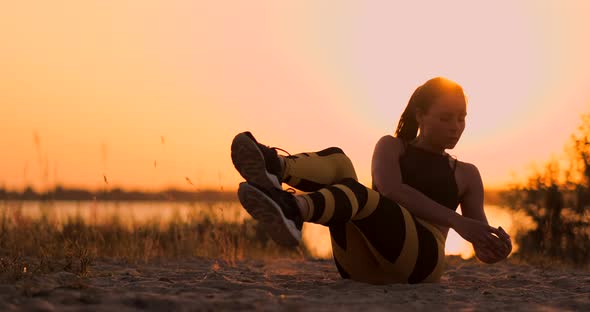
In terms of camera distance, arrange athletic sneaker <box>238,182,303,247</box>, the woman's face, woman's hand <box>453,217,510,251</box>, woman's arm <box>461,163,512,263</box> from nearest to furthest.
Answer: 1. athletic sneaker <box>238,182,303,247</box>
2. woman's hand <box>453,217,510,251</box>
3. the woman's face
4. woman's arm <box>461,163,512,263</box>

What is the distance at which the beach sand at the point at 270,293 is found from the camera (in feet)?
11.4

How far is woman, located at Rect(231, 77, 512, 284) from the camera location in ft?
11.8

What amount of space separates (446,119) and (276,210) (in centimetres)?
153

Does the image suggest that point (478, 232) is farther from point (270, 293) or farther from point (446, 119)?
point (270, 293)

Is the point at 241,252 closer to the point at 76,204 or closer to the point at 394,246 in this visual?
the point at 76,204

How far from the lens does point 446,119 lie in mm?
4461

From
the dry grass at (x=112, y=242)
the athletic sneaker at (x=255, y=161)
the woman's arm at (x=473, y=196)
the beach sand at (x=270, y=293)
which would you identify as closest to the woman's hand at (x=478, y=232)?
the beach sand at (x=270, y=293)

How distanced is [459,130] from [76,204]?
5.86 m

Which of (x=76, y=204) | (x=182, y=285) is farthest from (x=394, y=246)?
(x=76, y=204)

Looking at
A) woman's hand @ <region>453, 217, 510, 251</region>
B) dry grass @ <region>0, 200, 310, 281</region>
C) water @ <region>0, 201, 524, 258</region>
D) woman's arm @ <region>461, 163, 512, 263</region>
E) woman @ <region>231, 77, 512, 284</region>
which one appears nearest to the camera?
woman @ <region>231, 77, 512, 284</region>

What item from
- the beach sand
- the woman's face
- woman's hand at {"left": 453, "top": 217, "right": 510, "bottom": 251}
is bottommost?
the beach sand

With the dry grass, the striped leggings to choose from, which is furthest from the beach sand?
the dry grass

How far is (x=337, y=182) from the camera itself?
13.7ft

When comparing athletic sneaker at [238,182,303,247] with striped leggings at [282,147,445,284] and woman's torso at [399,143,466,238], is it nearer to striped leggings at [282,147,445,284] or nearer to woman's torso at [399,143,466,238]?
striped leggings at [282,147,445,284]
